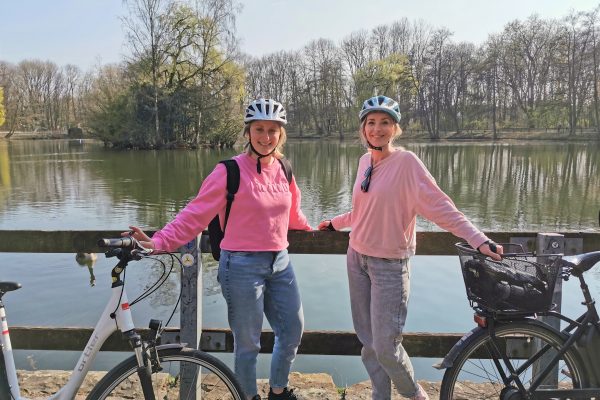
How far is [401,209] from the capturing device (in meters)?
2.65

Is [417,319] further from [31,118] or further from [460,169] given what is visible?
[31,118]

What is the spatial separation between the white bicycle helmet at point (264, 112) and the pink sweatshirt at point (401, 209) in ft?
2.20

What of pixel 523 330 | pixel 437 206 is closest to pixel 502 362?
pixel 523 330

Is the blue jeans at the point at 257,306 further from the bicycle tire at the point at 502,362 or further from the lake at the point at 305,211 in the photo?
the lake at the point at 305,211

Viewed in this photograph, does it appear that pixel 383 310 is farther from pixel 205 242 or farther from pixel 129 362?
pixel 129 362

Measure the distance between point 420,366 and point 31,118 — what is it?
300ft

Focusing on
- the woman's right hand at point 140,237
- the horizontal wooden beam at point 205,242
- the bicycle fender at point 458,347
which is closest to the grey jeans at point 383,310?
the bicycle fender at point 458,347

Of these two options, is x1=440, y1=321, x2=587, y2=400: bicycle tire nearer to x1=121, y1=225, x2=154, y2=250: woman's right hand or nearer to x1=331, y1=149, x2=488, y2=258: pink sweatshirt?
x1=331, y1=149, x2=488, y2=258: pink sweatshirt

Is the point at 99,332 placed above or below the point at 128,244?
below

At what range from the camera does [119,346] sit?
3260mm

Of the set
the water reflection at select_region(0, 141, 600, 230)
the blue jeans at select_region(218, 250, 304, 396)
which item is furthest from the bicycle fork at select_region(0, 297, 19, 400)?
the water reflection at select_region(0, 141, 600, 230)

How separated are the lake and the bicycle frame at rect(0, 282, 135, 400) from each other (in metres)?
2.89

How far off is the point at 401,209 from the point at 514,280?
0.67 metres

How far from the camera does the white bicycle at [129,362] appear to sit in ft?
7.28
